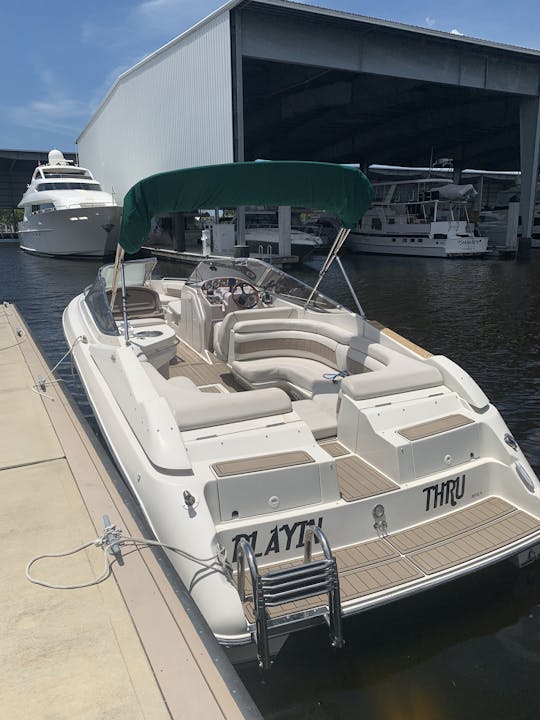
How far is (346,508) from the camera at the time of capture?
13.1ft

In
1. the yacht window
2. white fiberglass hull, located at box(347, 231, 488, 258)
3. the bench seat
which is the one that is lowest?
the bench seat

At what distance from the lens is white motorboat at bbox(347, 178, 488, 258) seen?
121 feet

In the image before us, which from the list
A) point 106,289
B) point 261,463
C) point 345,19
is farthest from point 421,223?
point 261,463

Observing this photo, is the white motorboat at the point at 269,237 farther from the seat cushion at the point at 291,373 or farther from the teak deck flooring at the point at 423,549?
the teak deck flooring at the point at 423,549

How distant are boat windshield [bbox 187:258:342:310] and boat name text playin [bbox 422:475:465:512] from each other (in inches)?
149

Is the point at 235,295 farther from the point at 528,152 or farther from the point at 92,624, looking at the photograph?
the point at 528,152

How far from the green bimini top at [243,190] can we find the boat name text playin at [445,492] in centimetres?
304

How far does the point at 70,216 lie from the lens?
34.3 meters

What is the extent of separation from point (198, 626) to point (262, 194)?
428cm

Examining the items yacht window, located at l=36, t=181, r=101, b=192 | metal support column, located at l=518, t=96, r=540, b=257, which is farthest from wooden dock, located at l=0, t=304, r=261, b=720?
yacht window, located at l=36, t=181, r=101, b=192

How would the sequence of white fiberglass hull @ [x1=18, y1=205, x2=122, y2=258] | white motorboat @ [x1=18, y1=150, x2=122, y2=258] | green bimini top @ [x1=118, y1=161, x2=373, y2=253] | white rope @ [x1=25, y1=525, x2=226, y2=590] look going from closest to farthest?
white rope @ [x1=25, y1=525, x2=226, y2=590]
green bimini top @ [x1=118, y1=161, x2=373, y2=253]
white fiberglass hull @ [x1=18, y1=205, x2=122, y2=258]
white motorboat @ [x1=18, y1=150, x2=122, y2=258]

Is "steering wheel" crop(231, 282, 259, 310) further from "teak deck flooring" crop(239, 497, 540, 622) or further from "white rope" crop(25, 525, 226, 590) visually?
"white rope" crop(25, 525, 226, 590)

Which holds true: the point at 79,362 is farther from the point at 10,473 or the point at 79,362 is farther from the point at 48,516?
the point at 48,516

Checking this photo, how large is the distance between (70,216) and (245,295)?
95.7 feet
